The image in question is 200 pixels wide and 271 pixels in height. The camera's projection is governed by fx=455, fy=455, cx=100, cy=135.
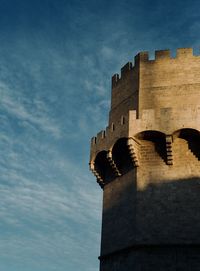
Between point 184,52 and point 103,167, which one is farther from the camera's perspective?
point 103,167

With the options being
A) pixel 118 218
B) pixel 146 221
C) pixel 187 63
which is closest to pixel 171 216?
pixel 146 221

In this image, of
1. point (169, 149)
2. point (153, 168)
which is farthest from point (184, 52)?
point (153, 168)

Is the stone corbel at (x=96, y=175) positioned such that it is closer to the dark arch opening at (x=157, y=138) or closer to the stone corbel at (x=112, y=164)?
the stone corbel at (x=112, y=164)

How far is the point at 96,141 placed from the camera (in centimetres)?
2084

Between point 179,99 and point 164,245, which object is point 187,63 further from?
point 164,245

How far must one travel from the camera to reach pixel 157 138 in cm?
1888

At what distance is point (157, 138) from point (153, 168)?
1271 millimetres

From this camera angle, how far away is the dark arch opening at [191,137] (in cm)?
1822

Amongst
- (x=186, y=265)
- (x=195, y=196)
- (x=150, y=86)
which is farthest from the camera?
(x=150, y=86)

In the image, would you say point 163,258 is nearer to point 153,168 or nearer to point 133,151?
point 153,168

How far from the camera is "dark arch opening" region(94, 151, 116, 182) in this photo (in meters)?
20.5

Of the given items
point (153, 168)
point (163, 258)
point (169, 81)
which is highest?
point (169, 81)

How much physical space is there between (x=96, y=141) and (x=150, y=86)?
138 inches

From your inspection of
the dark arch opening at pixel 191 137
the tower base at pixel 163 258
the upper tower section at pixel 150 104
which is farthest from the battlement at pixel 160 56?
the tower base at pixel 163 258
